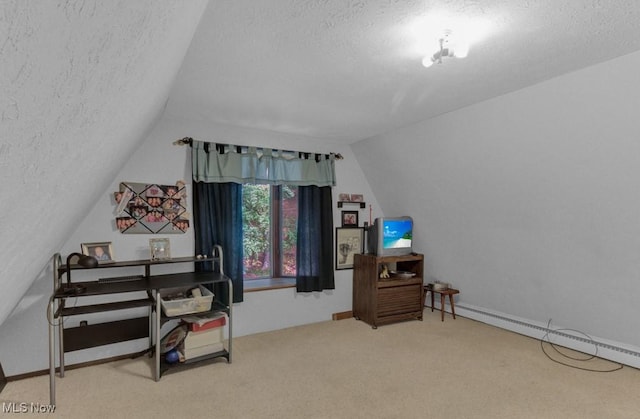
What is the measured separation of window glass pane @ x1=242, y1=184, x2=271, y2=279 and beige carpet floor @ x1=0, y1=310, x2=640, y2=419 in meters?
0.91

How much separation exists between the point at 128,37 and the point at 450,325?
4034mm

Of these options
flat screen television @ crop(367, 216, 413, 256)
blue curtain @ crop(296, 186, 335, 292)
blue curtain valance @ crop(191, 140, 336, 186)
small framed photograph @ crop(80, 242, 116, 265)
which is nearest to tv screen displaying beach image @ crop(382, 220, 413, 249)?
flat screen television @ crop(367, 216, 413, 256)

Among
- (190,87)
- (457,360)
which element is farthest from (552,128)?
(190,87)

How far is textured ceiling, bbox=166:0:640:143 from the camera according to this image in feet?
5.07

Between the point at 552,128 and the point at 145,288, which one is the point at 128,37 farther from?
the point at 552,128

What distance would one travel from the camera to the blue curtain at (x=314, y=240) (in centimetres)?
388

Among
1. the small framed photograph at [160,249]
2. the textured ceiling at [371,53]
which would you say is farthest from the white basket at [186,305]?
the textured ceiling at [371,53]

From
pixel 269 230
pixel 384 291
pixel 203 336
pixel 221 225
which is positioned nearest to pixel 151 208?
→ pixel 221 225

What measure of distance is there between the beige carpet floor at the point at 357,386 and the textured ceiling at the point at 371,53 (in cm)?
223

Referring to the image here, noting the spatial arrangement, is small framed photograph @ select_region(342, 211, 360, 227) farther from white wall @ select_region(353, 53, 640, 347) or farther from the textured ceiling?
the textured ceiling

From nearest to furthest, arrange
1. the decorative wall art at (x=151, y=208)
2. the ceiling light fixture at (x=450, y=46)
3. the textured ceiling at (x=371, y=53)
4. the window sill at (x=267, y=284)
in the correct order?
the textured ceiling at (x=371, y=53) < the ceiling light fixture at (x=450, y=46) < the decorative wall art at (x=151, y=208) < the window sill at (x=267, y=284)

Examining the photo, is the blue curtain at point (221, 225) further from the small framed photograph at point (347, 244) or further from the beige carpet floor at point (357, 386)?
the small framed photograph at point (347, 244)

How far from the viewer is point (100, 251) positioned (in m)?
2.86

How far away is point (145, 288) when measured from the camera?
2590 mm
